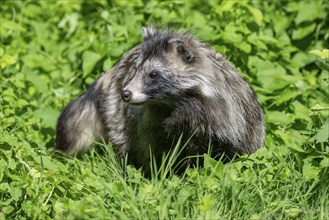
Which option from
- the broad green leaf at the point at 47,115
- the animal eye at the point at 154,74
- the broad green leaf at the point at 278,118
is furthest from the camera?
the broad green leaf at the point at 47,115

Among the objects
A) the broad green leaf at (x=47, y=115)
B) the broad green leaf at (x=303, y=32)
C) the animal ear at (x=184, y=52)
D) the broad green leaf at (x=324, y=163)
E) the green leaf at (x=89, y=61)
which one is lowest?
the broad green leaf at (x=47, y=115)

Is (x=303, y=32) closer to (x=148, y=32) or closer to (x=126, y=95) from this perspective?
(x=148, y=32)

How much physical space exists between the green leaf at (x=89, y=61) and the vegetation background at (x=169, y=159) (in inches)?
0.5

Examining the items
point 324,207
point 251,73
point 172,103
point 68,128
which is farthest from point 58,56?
point 324,207

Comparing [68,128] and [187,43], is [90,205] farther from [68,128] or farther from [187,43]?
[68,128]

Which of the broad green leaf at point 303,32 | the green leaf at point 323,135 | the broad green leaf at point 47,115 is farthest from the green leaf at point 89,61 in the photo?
the green leaf at point 323,135

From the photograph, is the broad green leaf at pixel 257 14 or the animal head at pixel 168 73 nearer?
the animal head at pixel 168 73

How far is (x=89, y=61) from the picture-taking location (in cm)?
727

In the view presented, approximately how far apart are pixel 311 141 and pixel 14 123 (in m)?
2.55

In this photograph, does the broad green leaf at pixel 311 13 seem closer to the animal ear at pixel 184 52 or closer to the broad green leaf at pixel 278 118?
the broad green leaf at pixel 278 118

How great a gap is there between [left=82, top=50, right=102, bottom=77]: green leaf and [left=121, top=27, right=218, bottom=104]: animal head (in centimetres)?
150

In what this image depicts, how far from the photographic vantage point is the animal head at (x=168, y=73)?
5.57m

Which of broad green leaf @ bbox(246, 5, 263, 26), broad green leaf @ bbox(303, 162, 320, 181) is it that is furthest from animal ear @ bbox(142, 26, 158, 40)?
broad green leaf @ bbox(303, 162, 320, 181)

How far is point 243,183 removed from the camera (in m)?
4.84
